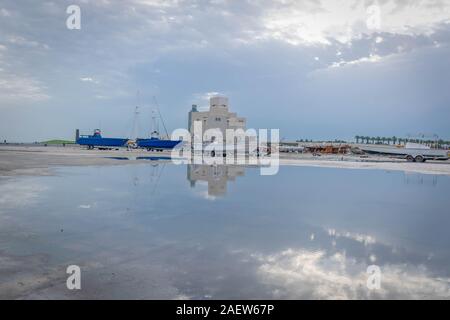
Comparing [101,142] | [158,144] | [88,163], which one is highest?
[101,142]

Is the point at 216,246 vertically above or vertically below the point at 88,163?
below

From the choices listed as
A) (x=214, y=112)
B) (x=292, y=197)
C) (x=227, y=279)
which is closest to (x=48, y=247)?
(x=227, y=279)

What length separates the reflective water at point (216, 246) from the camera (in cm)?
614

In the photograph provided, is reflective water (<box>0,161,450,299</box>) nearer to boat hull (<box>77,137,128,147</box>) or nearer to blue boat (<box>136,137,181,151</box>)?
blue boat (<box>136,137,181,151</box>)

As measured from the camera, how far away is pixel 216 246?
8477mm

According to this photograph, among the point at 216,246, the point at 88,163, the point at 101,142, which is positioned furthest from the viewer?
the point at 101,142

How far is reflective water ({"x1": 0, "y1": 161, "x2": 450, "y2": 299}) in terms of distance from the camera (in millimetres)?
6137

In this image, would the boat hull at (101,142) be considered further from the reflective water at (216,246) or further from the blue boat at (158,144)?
the reflective water at (216,246)

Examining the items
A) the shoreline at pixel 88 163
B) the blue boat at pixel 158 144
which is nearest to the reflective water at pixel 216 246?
the shoreline at pixel 88 163

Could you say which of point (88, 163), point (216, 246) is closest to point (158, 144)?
point (88, 163)

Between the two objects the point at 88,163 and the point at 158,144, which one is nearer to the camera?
the point at 88,163

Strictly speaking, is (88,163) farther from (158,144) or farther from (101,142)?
(101,142)

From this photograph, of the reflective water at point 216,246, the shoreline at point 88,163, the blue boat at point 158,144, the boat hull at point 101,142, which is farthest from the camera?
the boat hull at point 101,142
